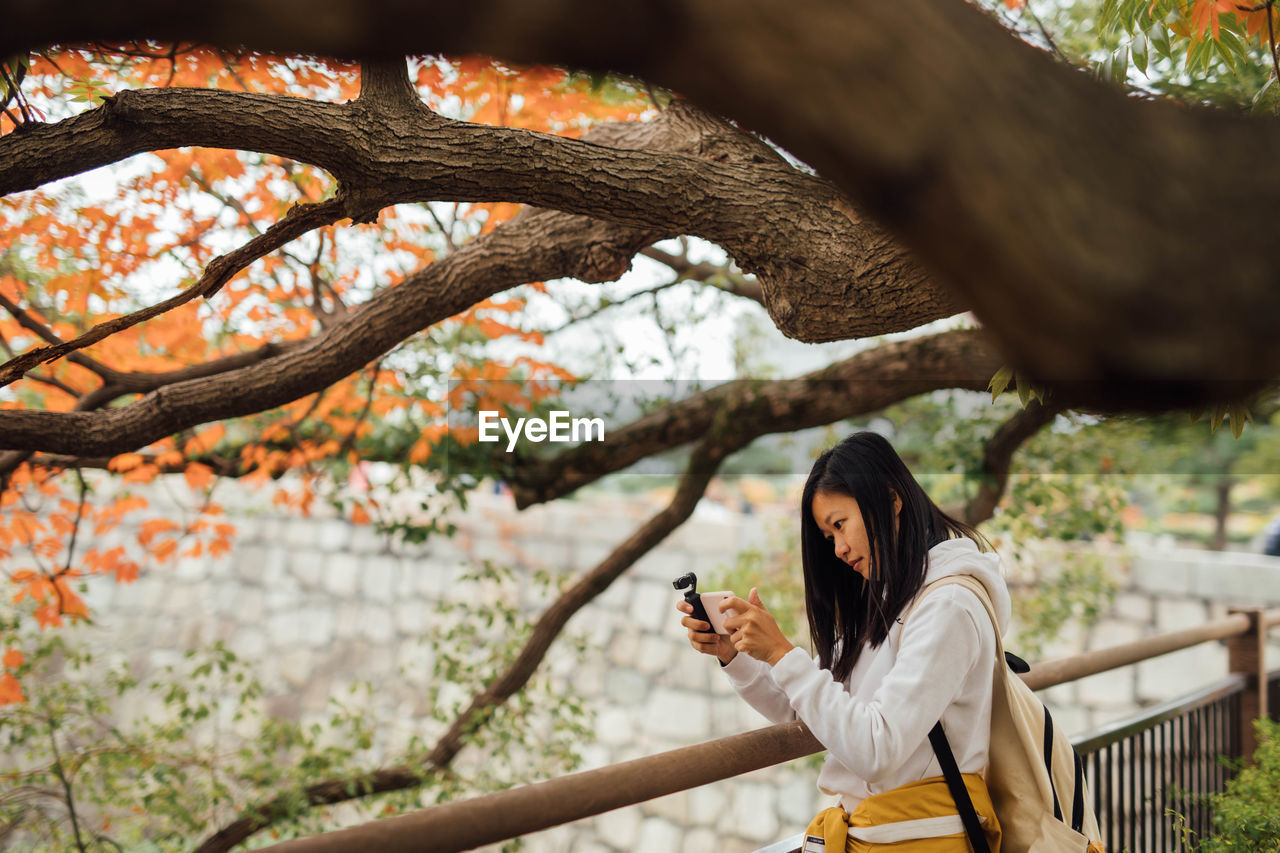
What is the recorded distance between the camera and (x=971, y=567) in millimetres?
1234

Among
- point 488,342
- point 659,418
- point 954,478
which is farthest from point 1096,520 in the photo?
point 488,342

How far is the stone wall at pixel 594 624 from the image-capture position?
545 centimetres

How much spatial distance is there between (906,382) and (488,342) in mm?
1995

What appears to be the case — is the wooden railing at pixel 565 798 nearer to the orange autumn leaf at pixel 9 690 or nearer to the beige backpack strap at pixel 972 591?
the beige backpack strap at pixel 972 591

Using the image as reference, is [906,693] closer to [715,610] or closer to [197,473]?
[715,610]

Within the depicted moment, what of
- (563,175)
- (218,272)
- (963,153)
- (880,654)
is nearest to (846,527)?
(880,654)

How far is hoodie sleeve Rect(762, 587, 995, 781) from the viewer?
1.11 metres

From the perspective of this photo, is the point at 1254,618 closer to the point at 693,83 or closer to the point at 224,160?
the point at 693,83

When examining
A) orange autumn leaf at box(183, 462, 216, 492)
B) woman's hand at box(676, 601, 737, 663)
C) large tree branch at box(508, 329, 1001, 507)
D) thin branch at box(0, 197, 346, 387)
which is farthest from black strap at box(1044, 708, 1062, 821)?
orange autumn leaf at box(183, 462, 216, 492)

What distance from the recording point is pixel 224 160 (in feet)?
10.5

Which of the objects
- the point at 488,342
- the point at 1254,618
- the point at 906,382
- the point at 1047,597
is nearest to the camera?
the point at 1254,618

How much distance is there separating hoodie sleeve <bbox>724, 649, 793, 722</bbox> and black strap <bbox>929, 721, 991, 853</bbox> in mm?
350

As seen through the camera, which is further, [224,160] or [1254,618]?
[224,160]

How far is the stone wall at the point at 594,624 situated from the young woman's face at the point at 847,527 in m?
4.10
